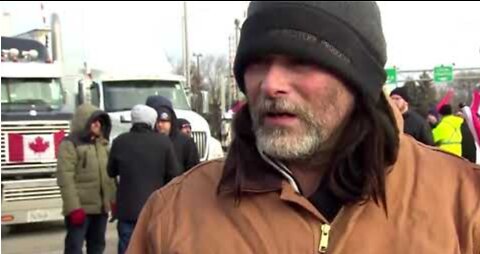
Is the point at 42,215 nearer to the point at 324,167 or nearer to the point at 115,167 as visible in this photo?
the point at 115,167

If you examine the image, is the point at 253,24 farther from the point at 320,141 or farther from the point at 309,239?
the point at 309,239

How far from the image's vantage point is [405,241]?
1.71m

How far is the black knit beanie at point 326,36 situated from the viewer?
1.73 meters

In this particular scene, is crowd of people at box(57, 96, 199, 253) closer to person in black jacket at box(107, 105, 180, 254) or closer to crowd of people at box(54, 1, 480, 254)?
person in black jacket at box(107, 105, 180, 254)

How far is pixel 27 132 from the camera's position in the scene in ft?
37.7

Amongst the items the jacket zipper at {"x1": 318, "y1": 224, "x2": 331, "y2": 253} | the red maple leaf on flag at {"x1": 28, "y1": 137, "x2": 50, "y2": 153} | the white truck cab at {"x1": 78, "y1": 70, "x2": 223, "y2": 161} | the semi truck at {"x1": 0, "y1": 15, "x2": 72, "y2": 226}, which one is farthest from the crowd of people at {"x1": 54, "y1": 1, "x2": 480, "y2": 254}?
the white truck cab at {"x1": 78, "y1": 70, "x2": 223, "y2": 161}

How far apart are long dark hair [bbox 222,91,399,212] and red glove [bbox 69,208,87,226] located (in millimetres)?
5961

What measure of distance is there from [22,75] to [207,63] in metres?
45.3

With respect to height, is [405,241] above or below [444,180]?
below

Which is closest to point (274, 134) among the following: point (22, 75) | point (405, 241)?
point (405, 241)

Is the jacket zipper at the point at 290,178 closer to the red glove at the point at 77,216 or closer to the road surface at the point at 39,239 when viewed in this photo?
the red glove at the point at 77,216

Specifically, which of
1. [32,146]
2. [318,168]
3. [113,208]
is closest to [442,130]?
[113,208]

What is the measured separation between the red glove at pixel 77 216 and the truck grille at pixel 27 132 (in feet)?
12.8

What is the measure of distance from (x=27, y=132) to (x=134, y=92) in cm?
245
